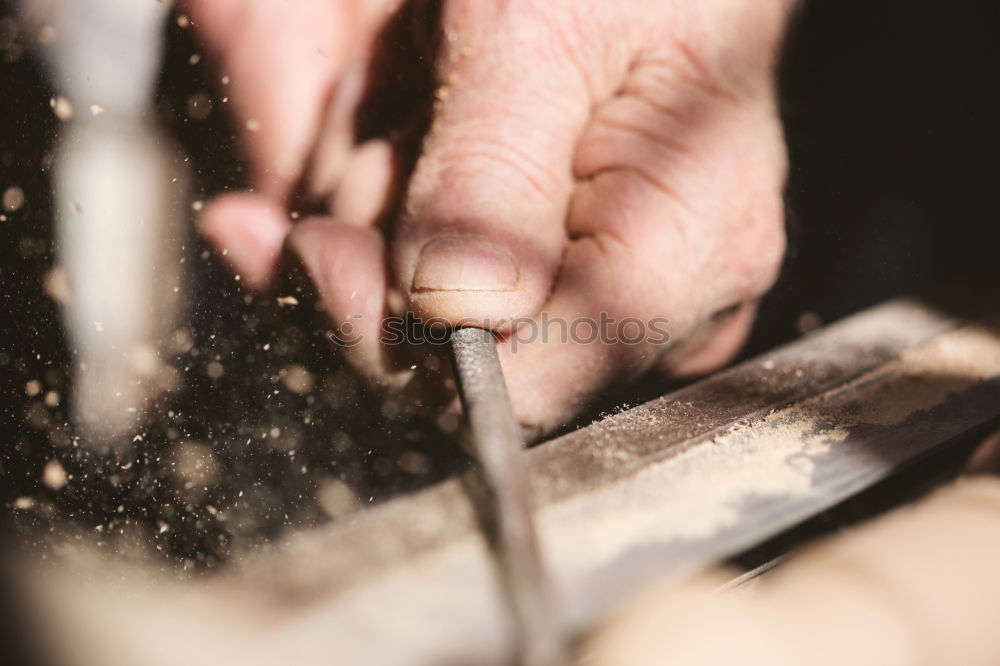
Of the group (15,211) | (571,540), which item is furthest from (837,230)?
(15,211)

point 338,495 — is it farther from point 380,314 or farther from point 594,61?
point 594,61

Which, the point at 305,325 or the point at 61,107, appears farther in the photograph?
the point at 61,107

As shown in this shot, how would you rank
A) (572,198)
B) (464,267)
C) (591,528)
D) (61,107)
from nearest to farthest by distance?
(591,528), (464,267), (572,198), (61,107)

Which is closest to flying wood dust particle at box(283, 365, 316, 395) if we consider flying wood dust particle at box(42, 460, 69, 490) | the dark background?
the dark background

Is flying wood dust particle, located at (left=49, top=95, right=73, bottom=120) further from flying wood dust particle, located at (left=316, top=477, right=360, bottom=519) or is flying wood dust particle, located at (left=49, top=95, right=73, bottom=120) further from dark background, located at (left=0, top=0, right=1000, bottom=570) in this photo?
flying wood dust particle, located at (left=316, top=477, right=360, bottom=519)

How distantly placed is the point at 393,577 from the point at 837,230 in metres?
0.93

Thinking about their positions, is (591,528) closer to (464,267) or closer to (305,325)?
(464,267)

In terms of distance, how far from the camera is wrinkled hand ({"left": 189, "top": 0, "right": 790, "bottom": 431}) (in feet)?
1.62

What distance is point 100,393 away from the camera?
75 centimetres

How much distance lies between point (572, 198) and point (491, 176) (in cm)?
14

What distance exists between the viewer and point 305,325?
0.70 meters

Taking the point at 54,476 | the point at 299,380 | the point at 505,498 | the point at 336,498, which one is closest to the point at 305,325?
the point at 299,380

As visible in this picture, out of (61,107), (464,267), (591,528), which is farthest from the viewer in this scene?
(61,107)

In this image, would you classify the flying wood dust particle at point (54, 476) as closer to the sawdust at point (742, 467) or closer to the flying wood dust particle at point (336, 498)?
the flying wood dust particle at point (336, 498)
